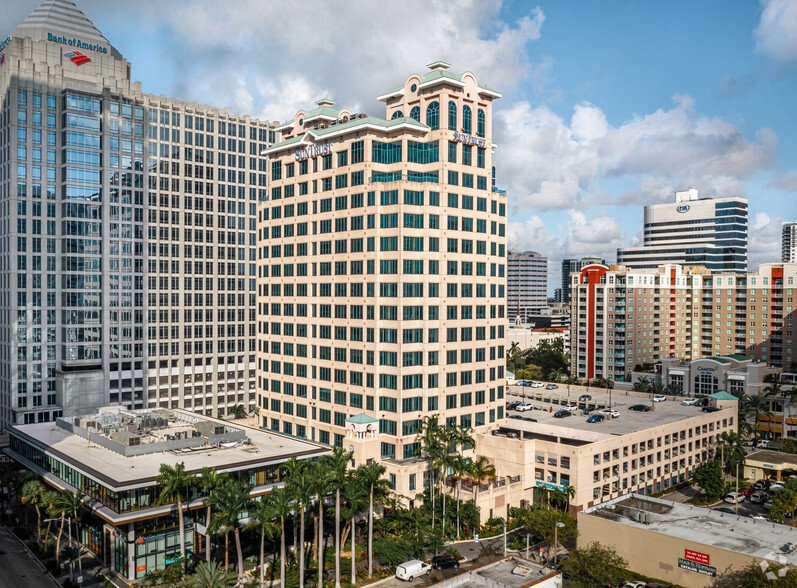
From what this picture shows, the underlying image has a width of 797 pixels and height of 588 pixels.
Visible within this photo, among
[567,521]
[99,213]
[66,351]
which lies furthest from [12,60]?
[567,521]

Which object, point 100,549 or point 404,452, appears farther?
point 404,452

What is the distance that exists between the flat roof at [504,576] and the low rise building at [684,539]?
1827 cm

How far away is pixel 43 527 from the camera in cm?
10081

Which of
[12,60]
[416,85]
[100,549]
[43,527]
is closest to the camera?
[100,549]

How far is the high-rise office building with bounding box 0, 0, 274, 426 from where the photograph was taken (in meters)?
150

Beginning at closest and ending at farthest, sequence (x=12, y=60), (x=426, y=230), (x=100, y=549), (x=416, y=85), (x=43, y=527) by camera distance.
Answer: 1. (x=100, y=549)
2. (x=43, y=527)
3. (x=426, y=230)
4. (x=416, y=85)
5. (x=12, y=60)

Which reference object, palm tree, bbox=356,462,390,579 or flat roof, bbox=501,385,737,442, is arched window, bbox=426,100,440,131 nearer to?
flat roof, bbox=501,385,737,442

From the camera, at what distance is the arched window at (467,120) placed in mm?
117881

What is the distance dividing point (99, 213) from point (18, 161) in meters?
20.3

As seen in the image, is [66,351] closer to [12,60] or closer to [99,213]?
[99,213]

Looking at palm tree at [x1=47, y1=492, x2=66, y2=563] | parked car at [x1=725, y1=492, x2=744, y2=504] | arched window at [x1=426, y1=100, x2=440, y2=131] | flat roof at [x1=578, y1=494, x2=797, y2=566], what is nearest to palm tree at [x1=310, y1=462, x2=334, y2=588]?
palm tree at [x1=47, y1=492, x2=66, y2=563]

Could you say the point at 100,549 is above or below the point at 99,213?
below

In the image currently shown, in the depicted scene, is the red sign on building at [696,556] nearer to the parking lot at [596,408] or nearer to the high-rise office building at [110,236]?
the parking lot at [596,408]

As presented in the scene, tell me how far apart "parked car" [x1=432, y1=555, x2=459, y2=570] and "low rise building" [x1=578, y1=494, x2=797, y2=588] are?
18470 millimetres
